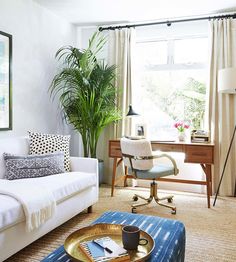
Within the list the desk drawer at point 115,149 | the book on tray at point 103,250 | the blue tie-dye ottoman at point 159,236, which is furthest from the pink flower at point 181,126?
the book on tray at point 103,250

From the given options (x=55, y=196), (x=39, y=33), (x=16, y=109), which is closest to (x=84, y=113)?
(x=16, y=109)

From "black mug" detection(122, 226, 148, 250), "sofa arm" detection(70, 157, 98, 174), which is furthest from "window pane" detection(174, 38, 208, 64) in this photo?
"black mug" detection(122, 226, 148, 250)

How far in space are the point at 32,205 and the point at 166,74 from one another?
303 cm

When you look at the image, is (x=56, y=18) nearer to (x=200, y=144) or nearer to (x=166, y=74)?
(x=166, y=74)

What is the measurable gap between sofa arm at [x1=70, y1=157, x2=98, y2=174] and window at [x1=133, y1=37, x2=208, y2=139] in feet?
4.95

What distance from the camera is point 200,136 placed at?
3.75m

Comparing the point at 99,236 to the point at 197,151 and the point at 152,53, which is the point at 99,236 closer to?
the point at 197,151

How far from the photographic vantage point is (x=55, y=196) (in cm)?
238

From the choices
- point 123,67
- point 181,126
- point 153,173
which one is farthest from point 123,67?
point 153,173

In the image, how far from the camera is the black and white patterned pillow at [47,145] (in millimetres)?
3096

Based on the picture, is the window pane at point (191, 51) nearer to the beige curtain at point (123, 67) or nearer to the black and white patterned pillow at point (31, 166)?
the beige curtain at point (123, 67)

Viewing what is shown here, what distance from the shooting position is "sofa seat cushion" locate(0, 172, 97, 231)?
1.92 metres

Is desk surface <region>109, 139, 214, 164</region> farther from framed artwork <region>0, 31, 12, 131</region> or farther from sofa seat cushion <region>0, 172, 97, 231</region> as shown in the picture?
framed artwork <region>0, 31, 12, 131</region>

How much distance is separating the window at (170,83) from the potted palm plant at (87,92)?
515 mm
